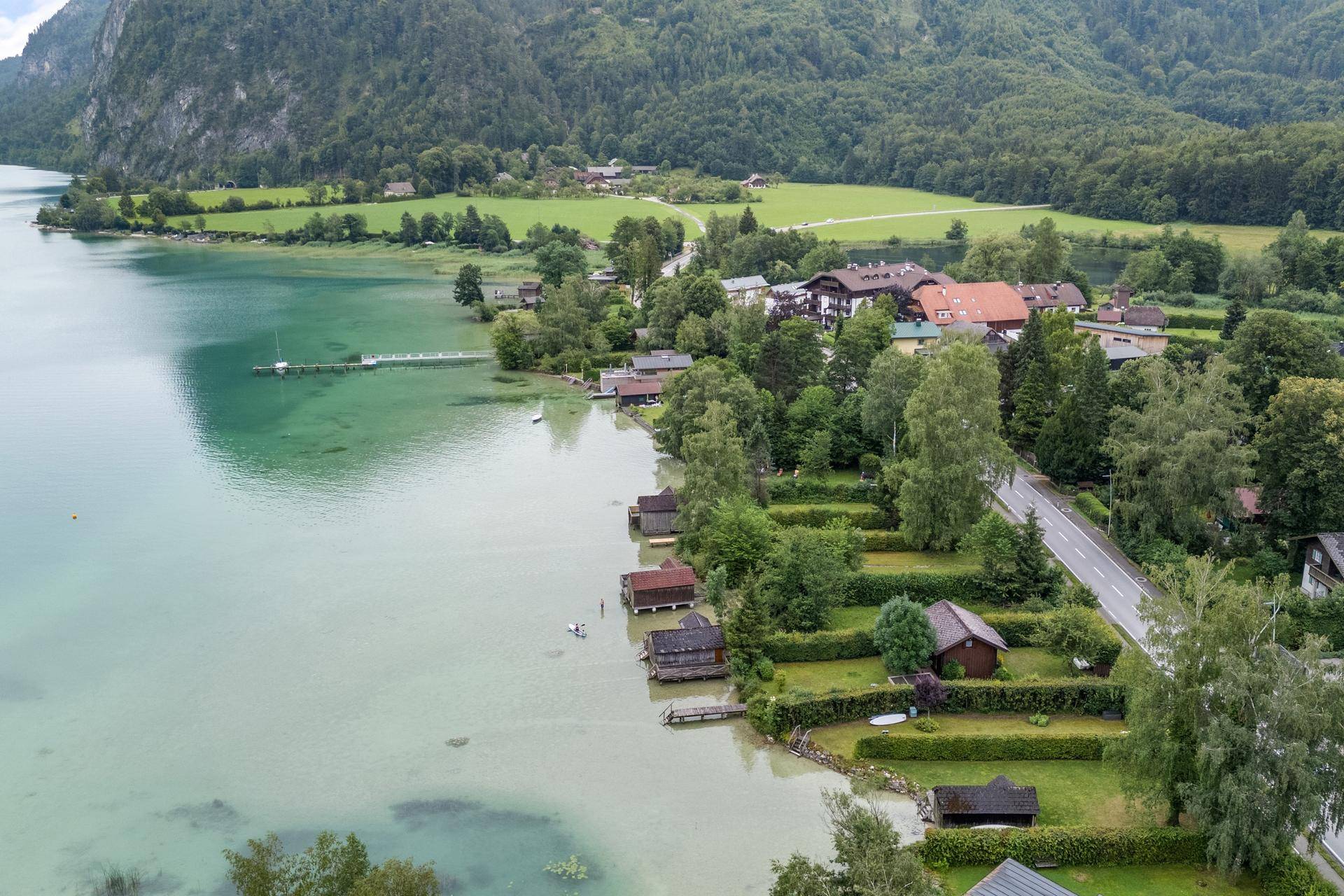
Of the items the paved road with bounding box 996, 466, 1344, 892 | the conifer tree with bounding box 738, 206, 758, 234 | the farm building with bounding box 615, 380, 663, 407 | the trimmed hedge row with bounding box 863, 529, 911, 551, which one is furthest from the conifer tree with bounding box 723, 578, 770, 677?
the conifer tree with bounding box 738, 206, 758, 234

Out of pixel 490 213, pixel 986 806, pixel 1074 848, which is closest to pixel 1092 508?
pixel 986 806

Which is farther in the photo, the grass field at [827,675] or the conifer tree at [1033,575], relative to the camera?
the conifer tree at [1033,575]

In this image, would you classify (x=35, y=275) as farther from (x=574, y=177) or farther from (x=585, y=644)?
(x=585, y=644)

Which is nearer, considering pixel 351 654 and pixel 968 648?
pixel 968 648

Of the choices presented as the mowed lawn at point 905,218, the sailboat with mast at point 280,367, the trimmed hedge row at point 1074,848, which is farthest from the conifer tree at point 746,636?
the mowed lawn at point 905,218

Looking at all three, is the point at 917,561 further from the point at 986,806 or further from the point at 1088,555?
the point at 986,806

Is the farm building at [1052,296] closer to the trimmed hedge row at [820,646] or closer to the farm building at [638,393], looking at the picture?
the farm building at [638,393]
